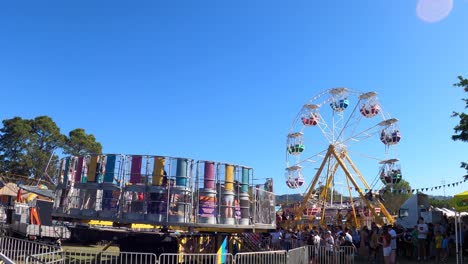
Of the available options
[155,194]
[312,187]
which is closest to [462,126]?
[155,194]

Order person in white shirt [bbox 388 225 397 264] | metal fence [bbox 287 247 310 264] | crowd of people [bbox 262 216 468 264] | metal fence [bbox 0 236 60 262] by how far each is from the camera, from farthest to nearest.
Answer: crowd of people [bbox 262 216 468 264], person in white shirt [bbox 388 225 397 264], metal fence [bbox 0 236 60 262], metal fence [bbox 287 247 310 264]

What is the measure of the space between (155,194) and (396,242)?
10.6m

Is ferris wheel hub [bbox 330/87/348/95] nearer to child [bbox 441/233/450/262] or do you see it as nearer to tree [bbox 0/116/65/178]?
child [bbox 441/233/450/262]

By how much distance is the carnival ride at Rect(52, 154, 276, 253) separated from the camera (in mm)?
14828

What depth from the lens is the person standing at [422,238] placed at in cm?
1794

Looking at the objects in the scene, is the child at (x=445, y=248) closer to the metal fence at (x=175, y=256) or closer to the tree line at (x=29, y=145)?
the metal fence at (x=175, y=256)

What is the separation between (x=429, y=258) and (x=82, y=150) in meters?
60.8

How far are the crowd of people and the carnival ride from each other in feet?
11.9

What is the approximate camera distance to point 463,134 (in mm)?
19797

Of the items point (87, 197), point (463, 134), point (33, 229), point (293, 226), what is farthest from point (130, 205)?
point (293, 226)

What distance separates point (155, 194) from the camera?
14.9 m

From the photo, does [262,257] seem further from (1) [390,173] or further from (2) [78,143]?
(2) [78,143]

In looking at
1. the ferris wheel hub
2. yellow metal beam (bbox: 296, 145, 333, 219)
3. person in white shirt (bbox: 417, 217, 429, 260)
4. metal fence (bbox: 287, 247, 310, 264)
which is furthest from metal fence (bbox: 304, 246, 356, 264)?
the ferris wheel hub

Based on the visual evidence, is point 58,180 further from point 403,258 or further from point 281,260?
point 403,258
